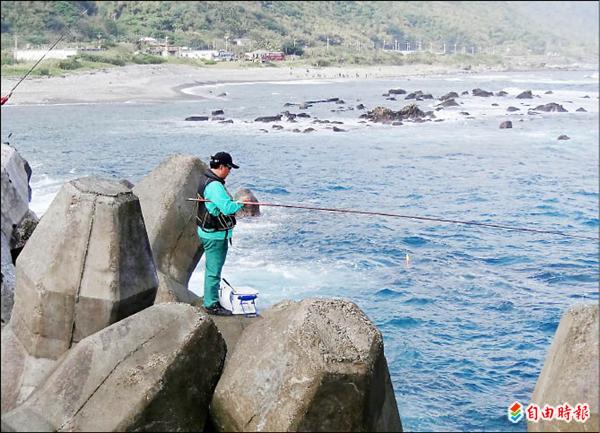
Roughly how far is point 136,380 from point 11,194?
3367 millimetres

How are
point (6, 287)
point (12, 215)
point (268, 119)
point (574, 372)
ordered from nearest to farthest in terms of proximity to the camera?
point (574, 372), point (6, 287), point (12, 215), point (268, 119)

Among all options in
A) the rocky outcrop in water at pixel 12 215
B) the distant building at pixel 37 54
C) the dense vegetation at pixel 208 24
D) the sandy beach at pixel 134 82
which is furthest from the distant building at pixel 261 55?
the rocky outcrop in water at pixel 12 215

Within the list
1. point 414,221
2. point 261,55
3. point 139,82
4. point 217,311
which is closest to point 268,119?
point 139,82

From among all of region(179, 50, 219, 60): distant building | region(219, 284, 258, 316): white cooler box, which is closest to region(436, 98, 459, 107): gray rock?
region(179, 50, 219, 60): distant building

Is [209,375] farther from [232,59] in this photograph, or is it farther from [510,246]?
[232,59]

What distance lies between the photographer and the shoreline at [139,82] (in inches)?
1929

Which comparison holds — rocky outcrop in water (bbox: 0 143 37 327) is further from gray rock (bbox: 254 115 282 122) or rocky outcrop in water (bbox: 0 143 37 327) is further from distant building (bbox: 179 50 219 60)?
distant building (bbox: 179 50 219 60)

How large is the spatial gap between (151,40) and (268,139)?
30774mm

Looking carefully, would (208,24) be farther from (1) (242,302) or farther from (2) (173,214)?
(1) (242,302)

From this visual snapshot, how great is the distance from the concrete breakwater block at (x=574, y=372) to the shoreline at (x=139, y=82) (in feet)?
142

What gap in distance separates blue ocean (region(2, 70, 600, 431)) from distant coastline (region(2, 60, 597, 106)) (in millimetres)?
2438

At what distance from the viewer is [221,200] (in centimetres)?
707

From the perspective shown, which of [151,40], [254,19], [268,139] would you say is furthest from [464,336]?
[254,19]

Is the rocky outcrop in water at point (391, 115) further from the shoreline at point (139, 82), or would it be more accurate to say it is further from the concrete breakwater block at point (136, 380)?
the concrete breakwater block at point (136, 380)
